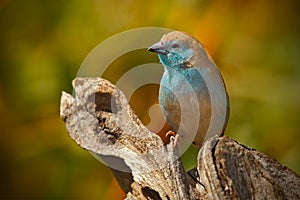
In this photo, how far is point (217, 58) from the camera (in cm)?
229

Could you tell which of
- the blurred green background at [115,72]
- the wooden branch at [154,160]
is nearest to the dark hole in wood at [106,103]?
the wooden branch at [154,160]

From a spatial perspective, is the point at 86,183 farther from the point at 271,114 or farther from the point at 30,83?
the point at 271,114

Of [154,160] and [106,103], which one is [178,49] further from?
[154,160]

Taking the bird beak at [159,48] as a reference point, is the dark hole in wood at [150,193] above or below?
below

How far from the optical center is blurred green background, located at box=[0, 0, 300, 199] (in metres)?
2.27

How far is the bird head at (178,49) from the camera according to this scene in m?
1.69

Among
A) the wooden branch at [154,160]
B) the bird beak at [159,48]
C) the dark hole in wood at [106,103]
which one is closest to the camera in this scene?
the wooden branch at [154,160]

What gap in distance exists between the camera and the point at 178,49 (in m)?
1.69

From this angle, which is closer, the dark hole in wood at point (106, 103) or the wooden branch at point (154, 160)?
the wooden branch at point (154, 160)

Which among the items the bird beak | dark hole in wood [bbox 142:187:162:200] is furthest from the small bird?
dark hole in wood [bbox 142:187:162:200]

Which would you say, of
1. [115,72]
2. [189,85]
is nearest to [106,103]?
[189,85]

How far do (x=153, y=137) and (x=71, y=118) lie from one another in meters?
0.20

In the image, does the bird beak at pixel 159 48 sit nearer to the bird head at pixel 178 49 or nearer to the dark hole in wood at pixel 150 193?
A: the bird head at pixel 178 49

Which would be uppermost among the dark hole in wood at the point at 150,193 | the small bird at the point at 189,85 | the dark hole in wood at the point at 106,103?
the small bird at the point at 189,85
